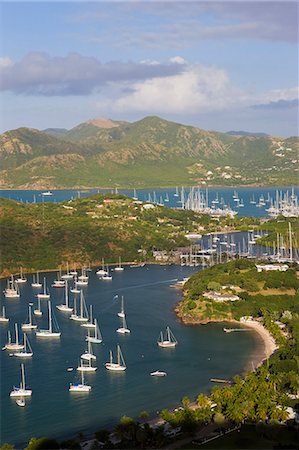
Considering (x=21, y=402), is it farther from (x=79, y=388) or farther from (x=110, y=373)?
(x=110, y=373)

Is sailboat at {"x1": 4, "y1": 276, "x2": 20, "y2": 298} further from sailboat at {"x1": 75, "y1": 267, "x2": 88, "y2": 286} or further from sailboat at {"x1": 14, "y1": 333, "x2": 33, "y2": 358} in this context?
sailboat at {"x1": 14, "y1": 333, "x2": 33, "y2": 358}

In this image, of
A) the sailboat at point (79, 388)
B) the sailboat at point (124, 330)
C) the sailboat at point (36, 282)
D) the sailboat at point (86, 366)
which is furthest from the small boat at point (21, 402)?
the sailboat at point (36, 282)

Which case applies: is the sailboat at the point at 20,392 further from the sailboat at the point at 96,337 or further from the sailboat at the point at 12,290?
the sailboat at the point at 12,290

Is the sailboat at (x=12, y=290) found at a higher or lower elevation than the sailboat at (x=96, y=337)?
higher

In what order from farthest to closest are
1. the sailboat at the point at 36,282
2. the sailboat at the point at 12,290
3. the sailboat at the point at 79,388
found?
the sailboat at the point at 36,282
the sailboat at the point at 12,290
the sailboat at the point at 79,388

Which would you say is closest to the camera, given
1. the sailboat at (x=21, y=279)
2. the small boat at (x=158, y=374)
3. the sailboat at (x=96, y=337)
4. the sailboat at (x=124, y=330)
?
the small boat at (x=158, y=374)

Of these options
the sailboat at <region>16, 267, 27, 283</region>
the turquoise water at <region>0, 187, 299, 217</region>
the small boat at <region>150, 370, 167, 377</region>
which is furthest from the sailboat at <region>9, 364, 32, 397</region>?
the turquoise water at <region>0, 187, 299, 217</region>

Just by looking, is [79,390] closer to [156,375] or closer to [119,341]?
[156,375]
